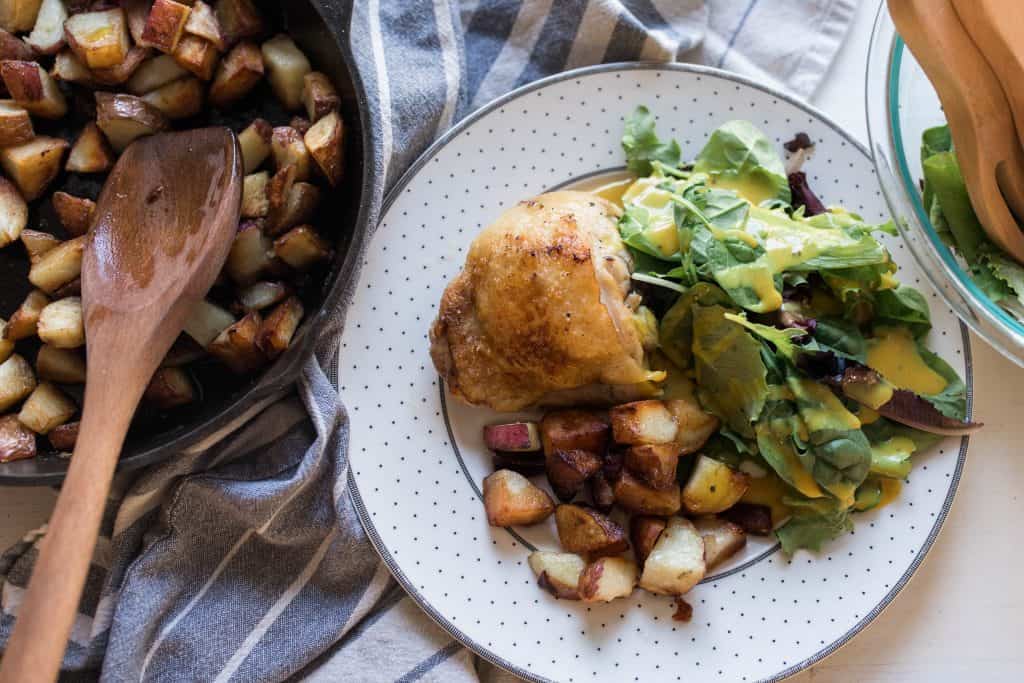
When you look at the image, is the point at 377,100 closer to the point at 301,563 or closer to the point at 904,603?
the point at 301,563

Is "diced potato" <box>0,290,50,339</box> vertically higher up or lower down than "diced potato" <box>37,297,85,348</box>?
lower down

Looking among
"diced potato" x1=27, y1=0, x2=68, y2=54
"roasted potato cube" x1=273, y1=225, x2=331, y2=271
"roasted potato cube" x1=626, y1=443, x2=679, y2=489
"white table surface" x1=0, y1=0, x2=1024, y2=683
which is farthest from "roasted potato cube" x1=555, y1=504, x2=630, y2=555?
"diced potato" x1=27, y1=0, x2=68, y2=54

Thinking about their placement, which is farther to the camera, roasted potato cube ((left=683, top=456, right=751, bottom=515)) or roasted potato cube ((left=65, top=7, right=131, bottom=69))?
roasted potato cube ((left=683, top=456, right=751, bottom=515))

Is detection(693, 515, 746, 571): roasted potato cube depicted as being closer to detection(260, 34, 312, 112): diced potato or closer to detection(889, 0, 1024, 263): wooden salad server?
detection(889, 0, 1024, 263): wooden salad server

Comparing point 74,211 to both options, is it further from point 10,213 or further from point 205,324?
point 205,324

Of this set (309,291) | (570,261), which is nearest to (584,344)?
(570,261)

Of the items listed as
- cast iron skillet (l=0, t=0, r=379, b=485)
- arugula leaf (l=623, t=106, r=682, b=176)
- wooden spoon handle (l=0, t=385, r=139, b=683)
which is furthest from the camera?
arugula leaf (l=623, t=106, r=682, b=176)

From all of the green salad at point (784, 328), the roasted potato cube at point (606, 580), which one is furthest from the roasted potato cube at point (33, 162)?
the roasted potato cube at point (606, 580)
